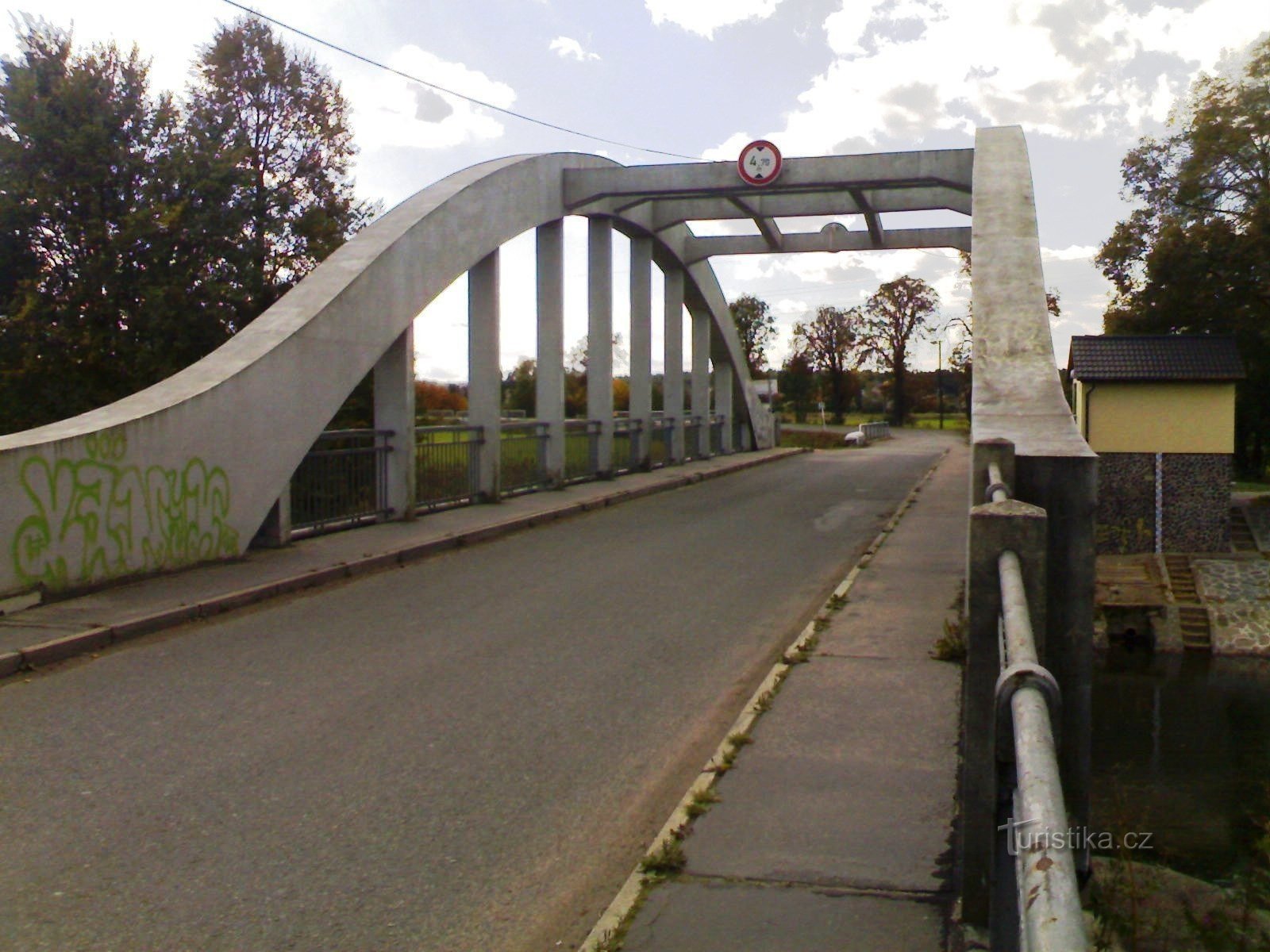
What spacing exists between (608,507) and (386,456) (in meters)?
4.92

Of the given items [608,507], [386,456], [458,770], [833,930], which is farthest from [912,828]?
[608,507]

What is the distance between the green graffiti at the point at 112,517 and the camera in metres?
9.30

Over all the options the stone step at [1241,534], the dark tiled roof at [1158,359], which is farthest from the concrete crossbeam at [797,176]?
the stone step at [1241,534]

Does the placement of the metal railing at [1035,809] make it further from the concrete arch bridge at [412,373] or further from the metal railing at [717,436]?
the metal railing at [717,436]

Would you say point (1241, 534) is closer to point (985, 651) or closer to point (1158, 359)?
point (1158, 359)

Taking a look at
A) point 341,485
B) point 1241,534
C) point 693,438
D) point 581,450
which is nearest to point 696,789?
point 341,485

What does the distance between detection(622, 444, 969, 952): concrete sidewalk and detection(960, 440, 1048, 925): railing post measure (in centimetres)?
34

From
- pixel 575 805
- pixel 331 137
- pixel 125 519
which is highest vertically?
pixel 331 137

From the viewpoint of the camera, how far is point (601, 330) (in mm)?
23453

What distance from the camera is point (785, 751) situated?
5.91 meters

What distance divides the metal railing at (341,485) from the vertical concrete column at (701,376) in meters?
16.4

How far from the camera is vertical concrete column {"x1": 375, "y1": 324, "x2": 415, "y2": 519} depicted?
51.1 feet

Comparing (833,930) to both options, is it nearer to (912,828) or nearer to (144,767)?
(912,828)

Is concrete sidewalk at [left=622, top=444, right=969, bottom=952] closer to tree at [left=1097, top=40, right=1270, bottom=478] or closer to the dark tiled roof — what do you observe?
the dark tiled roof
